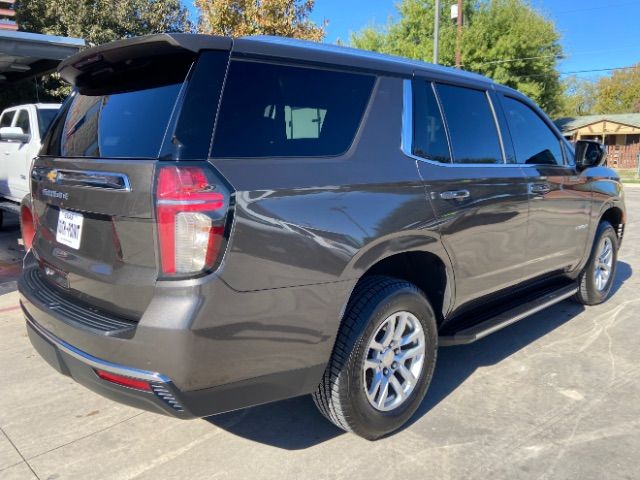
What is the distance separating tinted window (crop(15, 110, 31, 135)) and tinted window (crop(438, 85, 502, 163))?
7.09 m

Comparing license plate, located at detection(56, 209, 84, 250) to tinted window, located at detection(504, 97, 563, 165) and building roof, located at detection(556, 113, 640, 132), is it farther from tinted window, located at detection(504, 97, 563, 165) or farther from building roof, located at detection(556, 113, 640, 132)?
building roof, located at detection(556, 113, 640, 132)

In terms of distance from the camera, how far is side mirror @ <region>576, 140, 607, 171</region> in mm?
4633

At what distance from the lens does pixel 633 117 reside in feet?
128

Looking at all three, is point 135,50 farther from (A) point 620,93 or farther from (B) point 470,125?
(A) point 620,93

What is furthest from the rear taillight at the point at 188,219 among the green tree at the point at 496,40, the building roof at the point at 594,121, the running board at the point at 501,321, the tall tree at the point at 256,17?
the building roof at the point at 594,121

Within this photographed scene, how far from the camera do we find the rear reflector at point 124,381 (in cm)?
217

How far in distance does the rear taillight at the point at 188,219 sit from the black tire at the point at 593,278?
396 cm

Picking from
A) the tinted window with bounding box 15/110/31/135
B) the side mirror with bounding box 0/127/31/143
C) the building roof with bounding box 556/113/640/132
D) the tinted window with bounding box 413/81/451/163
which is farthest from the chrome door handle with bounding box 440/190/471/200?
the building roof with bounding box 556/113/640/132

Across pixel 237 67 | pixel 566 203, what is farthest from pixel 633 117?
pixel 237 67

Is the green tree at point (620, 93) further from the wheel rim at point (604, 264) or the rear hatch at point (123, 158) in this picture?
the rear hatch at point (123, 158)

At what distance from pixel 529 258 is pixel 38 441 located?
3338 millimetres

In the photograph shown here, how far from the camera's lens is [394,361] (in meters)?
2.94

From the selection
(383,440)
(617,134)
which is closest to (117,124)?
(383,440)

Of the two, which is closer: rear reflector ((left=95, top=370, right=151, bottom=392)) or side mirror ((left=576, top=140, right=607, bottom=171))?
rear reflector ((left=95, top=370, right=151, bottom=392))
